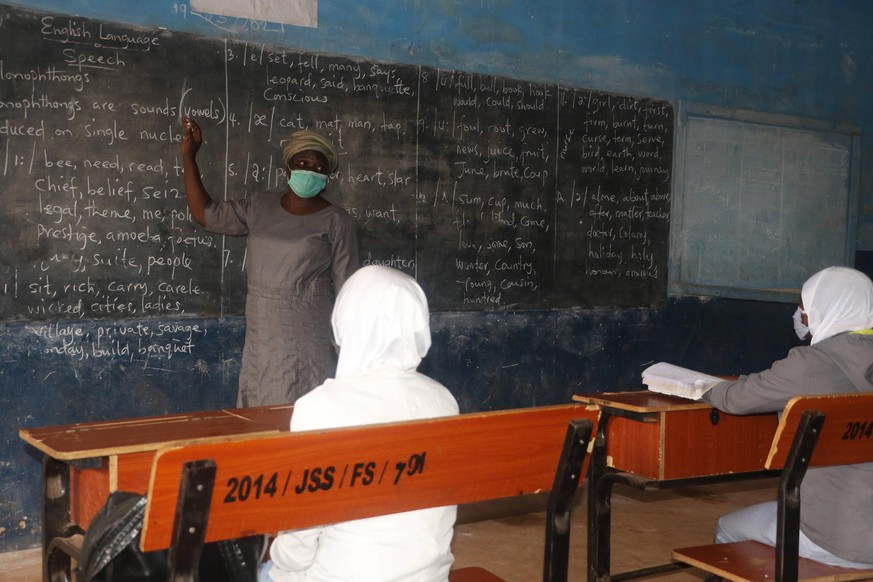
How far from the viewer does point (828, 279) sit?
116 inches

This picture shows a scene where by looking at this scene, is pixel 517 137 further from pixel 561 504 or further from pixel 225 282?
pixel 561 504

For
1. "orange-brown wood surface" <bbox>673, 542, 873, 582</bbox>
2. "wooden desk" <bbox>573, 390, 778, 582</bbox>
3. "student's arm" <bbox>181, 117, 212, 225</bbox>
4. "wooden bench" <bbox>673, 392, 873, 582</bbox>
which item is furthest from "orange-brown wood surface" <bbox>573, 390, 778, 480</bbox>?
"student's arm" <bbox>181, 117, 212, 225</bbox>

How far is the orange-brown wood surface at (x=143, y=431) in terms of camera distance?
2320mm

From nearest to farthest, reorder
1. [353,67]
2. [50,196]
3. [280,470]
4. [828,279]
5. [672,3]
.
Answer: [280,470]
[828,279]
[50,196]
[353,67]
[672,3]

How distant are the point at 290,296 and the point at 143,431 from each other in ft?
4.03

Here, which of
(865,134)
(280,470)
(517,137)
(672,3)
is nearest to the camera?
(280,470)

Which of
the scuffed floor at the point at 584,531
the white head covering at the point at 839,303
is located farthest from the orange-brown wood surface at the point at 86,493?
the white head covering at the point at 839,303

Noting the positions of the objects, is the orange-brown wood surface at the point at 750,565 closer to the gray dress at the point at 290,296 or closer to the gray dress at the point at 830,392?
the gray dress at the point at 830,392

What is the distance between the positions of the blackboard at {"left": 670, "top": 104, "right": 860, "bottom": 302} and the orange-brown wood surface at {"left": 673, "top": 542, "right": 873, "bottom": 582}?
342cm

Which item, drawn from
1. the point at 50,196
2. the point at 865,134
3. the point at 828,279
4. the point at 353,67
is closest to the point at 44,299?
the point at 50,196

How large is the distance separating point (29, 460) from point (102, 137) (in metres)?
1.41

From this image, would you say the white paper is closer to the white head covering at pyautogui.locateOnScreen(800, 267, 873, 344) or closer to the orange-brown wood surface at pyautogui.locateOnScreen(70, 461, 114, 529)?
the orange-brown wood surface at pyautogui.locateOnScreen(70, 461, 114, 529)

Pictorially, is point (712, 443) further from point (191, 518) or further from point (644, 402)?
point (191, 518)

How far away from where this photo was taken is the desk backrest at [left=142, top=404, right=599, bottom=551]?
5.31 feet
